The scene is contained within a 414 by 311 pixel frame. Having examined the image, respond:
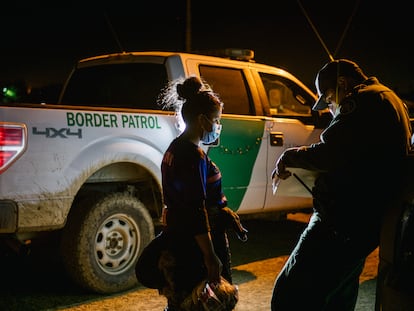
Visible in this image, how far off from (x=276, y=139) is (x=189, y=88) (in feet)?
10.5

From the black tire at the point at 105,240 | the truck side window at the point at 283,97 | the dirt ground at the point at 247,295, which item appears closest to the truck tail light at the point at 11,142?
the black tire at the point at 105,240

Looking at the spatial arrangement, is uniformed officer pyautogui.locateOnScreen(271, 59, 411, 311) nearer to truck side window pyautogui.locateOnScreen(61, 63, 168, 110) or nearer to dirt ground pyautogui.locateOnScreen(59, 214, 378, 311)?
dirt ground pyautogui.locateOnScreen(59, 214, 378, 311)

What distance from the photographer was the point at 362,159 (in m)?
2.97

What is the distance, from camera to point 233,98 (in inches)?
232

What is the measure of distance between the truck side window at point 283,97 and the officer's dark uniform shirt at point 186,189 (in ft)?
11.5

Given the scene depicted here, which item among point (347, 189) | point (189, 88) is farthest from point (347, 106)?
point (189, 88)

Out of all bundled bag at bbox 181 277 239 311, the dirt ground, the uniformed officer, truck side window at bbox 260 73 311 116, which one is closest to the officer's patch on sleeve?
the uniformed officer

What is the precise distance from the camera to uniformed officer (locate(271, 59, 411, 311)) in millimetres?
2975

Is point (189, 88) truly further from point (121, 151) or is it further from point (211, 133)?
point (121, 151)

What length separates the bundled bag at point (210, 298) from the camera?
2.58m

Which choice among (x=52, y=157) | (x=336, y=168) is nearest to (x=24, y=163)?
(x=52, y=157)

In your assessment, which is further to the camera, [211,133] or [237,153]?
[237,153]

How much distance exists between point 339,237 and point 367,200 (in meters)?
0.25

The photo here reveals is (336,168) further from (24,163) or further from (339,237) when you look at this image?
(24,163)
